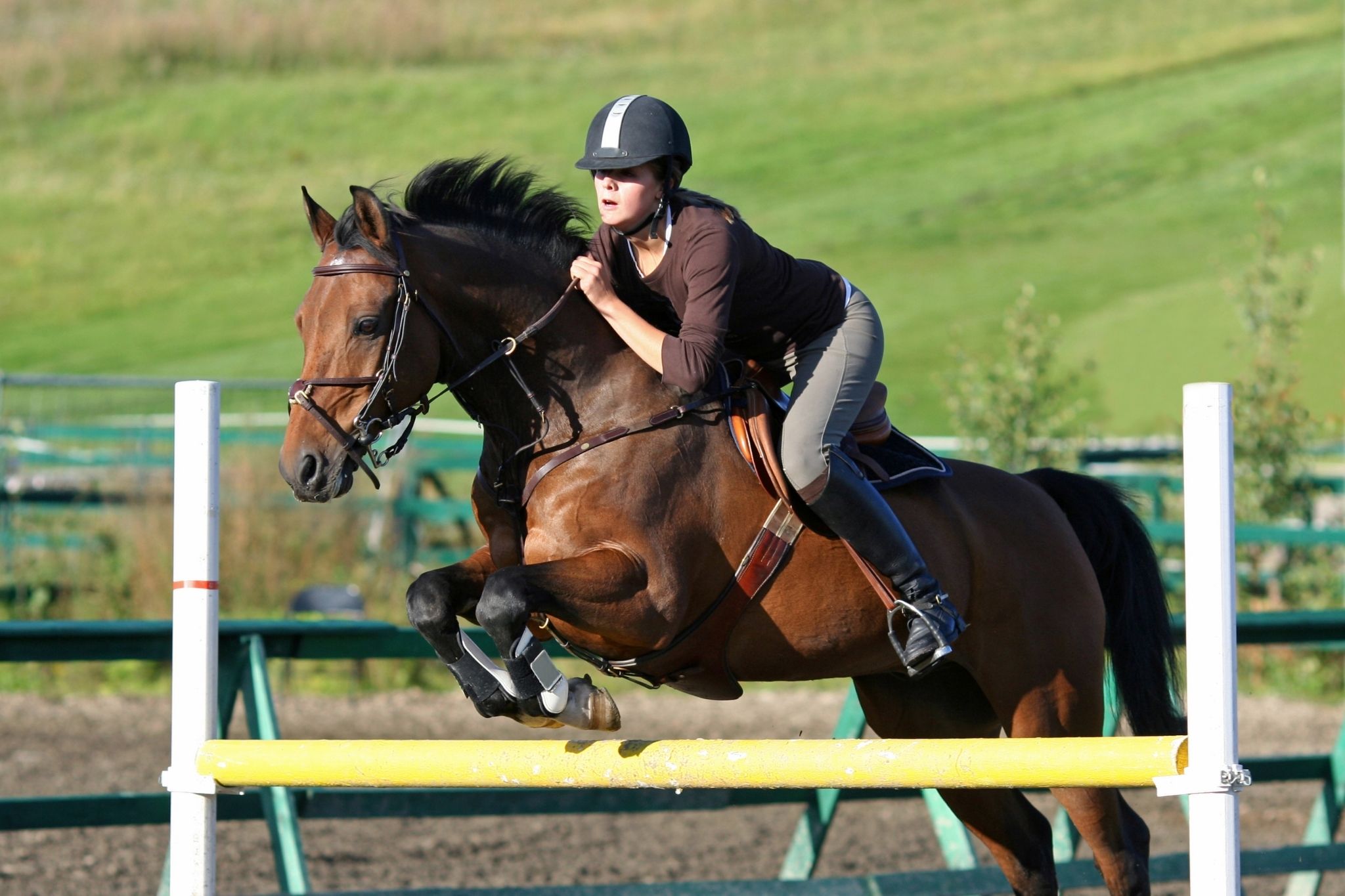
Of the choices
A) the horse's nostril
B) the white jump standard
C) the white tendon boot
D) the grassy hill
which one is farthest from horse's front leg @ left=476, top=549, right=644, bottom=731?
the grassy hill

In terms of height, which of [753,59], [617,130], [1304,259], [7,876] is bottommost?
[7,876]

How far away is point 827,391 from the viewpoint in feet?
13.3

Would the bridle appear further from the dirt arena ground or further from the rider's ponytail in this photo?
the dirt arena ground

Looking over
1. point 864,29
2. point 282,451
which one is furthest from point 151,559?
point 864,29

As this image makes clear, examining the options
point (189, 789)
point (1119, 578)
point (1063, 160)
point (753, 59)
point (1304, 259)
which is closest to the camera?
point (189, 789)

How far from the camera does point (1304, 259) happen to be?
1205 cm

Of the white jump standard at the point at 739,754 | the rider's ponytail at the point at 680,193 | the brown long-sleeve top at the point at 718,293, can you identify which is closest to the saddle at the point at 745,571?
the brown long-sleeve top at the point at 718,293

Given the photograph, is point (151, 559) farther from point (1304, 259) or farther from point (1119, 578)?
point (1304, 259)

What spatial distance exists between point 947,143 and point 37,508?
29337 millimetres

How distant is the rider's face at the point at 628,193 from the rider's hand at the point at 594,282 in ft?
0.41

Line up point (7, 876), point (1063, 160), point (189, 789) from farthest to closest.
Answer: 1. point (1063, 160)
2. point (7, 876)
3. point (189, 789)

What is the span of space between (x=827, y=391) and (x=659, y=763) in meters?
1.22

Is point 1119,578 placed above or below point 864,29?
below

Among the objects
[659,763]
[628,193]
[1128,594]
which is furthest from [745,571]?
[1128,594]
